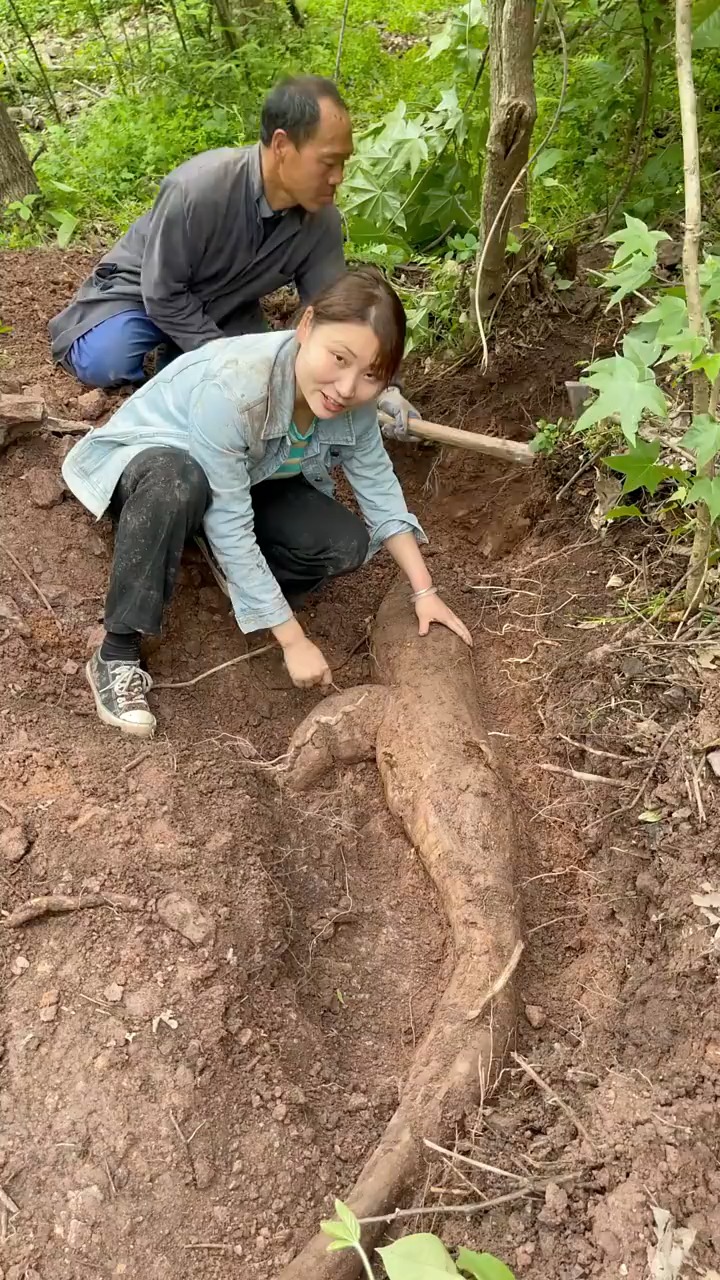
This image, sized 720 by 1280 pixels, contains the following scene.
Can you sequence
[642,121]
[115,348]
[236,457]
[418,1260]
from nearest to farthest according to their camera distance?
[418,1260], [236,457], [115,348], [642,121]

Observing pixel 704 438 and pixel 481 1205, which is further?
pixel 704 438

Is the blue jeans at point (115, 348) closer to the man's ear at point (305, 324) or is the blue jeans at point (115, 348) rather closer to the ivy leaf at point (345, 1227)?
the man's ear at point (305, 324)

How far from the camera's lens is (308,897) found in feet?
7.20

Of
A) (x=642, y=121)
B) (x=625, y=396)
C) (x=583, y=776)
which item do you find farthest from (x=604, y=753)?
(x=642, y=121)

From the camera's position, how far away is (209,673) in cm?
255

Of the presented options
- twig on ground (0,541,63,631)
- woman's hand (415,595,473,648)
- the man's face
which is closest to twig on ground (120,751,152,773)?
twig on ground (0,541,63,631)

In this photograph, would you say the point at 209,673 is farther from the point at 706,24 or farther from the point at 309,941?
the point at 706,24

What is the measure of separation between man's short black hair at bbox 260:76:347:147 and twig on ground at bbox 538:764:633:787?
188 centimetres

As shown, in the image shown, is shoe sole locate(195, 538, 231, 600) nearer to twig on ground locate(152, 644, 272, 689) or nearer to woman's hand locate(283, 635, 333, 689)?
twig on ground locate(152, 644, 272, 689)

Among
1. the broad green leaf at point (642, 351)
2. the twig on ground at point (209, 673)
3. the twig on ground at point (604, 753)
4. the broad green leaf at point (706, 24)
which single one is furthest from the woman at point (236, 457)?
the broad green leaf at point (706, 24)

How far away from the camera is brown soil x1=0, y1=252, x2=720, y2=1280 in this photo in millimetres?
1600

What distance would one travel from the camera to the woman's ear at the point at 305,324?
84.7 inches

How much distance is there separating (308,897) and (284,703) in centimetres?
64

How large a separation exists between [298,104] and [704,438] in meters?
1.56
